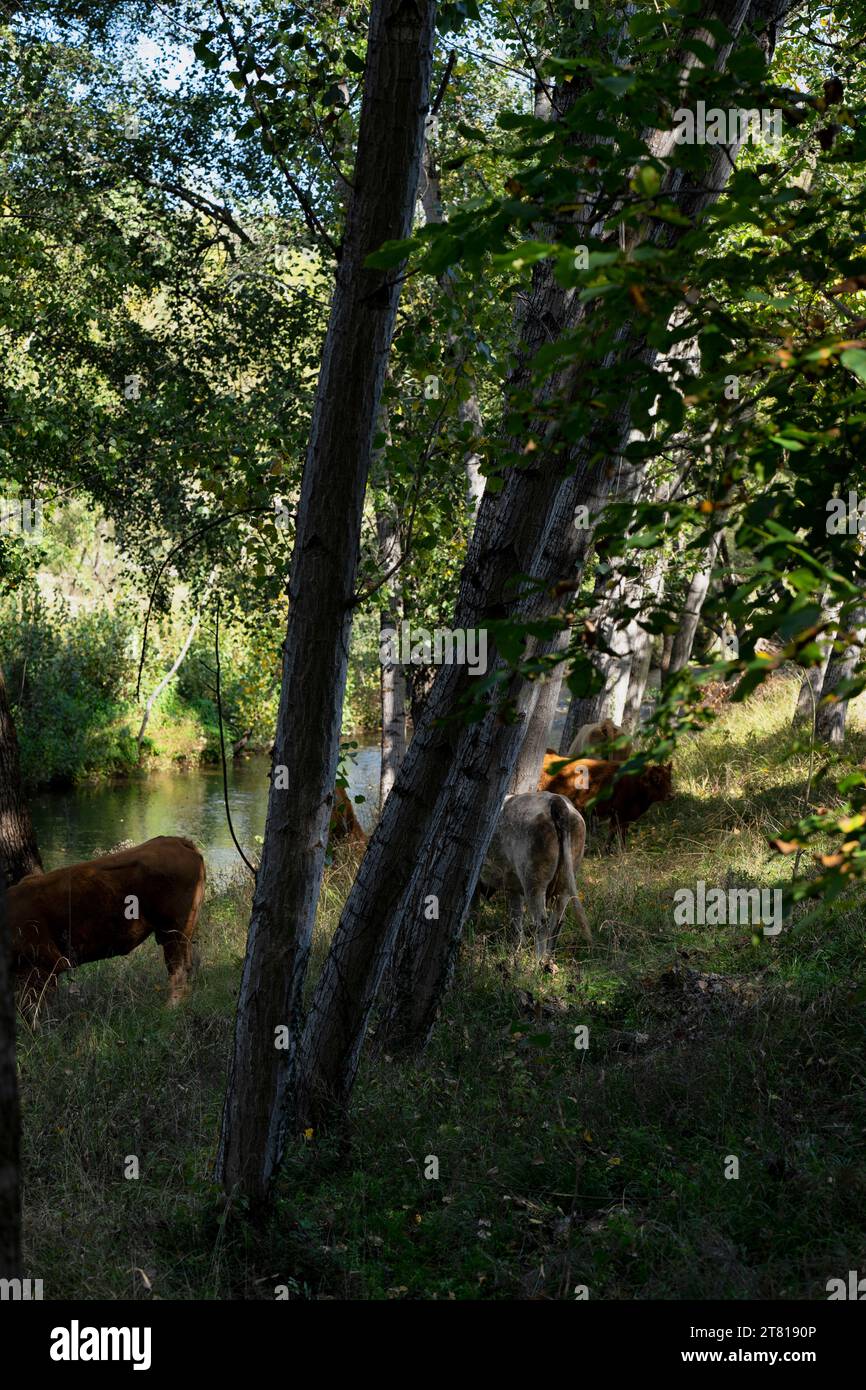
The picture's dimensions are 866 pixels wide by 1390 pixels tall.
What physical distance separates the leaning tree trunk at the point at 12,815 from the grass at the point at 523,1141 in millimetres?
2121

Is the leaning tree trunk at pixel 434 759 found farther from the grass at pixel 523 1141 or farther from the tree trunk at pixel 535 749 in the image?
the tree trunk at pixel 535 749

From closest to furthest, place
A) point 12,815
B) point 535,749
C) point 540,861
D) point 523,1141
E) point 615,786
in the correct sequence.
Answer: point 523,1141
point 540,861
point 12,815
point 535,749
point 615,786

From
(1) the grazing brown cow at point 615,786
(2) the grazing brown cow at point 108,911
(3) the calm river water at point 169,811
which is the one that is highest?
(1) the grazing brown cow at point 615,786

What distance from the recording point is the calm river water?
17.6 meters

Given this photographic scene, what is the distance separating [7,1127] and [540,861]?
677 centimetres

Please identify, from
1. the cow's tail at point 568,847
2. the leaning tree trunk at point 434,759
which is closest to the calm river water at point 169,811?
the cow's tail at point 568,847

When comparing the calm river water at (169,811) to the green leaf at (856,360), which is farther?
the calm river water at (169,811)

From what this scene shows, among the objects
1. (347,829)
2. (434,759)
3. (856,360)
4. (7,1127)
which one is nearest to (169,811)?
(347,829)

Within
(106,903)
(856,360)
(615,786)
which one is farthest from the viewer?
(615,786)

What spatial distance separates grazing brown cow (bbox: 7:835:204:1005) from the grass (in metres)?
0.30

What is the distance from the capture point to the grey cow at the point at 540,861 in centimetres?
890

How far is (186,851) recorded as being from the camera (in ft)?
28.7

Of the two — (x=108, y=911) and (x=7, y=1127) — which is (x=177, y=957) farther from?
(x=7, y=1127)

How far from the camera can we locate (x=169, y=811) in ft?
71.6
